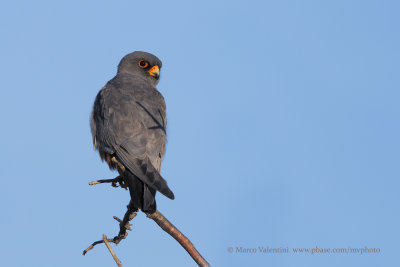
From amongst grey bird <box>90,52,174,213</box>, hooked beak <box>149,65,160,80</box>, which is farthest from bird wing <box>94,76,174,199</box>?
hooked beak <box>149,65,160,80</box>

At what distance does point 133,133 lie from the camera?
5066 mm

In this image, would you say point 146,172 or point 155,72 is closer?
point 146,172

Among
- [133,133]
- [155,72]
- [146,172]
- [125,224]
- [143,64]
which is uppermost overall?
[143,64]

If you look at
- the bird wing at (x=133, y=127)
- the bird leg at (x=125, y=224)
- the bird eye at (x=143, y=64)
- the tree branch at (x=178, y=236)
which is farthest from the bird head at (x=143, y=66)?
the tree branch at (x=178, y=236)

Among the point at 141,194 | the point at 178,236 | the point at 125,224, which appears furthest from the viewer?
the point at 141,194

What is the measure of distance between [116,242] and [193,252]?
1148 millimetres

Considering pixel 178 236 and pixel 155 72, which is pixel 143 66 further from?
pixel 178 236

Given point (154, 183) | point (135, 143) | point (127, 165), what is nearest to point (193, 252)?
point (154, 183)

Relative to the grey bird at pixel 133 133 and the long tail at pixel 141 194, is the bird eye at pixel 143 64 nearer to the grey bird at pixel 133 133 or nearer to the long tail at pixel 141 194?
the grey bird at pixel 133 133

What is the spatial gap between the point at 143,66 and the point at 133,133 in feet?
7.02

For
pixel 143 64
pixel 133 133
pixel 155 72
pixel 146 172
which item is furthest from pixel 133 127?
pixel 143 64

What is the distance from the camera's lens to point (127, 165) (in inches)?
181

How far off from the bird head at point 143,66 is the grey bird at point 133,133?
0.59 meters

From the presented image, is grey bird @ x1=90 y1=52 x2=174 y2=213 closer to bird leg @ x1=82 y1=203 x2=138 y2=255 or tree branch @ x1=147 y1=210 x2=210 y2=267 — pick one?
bird leg @ x1=82 y1=203 x2=138 y2=255
